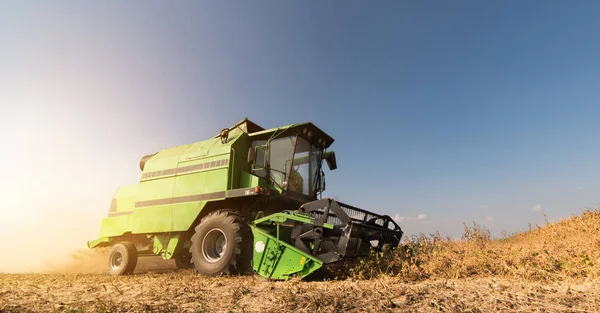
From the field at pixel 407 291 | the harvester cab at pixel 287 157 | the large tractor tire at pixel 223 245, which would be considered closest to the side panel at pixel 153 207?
the large tractor tire at pixel 223 245

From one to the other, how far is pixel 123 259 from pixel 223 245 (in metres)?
3.97

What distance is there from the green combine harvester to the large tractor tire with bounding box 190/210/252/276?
0.02 meters

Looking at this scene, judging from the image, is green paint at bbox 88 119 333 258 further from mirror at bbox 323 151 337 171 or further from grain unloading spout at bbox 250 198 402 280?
grain unloading spout at bbox 250 198 402 280

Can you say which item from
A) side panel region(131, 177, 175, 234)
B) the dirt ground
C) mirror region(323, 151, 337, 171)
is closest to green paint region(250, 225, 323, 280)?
the dirt ground

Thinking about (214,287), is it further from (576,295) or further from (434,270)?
(576,295)

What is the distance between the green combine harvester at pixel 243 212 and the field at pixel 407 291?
71 centimetres

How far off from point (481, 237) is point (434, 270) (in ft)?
9.60

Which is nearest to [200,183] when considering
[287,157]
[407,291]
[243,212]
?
[243,212]

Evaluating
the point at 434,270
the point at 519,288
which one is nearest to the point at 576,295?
the point at 519,288

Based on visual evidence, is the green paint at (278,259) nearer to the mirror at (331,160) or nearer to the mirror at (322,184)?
the mirror at (322,184)

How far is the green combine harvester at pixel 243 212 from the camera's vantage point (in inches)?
219

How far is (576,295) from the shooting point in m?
3.19

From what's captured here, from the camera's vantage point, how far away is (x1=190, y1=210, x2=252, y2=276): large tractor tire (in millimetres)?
6328

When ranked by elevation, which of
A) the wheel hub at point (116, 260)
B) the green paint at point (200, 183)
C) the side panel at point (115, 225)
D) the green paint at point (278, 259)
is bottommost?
the wheel hub at point (116, 260)
